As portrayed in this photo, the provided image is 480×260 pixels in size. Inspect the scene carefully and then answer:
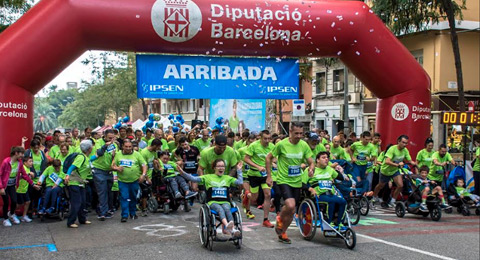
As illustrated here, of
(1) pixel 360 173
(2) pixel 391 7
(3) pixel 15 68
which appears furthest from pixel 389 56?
(3) pixel 15 68

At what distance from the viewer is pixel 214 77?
12609 millimetres

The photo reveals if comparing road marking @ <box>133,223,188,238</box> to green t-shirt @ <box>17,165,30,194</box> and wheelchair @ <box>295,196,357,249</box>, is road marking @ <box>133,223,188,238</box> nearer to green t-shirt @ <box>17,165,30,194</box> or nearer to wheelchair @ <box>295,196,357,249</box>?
wheelchair @ <box>295,196,357,249</box>

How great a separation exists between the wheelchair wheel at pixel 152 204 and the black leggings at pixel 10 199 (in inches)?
108

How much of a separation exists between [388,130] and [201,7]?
18.9ft

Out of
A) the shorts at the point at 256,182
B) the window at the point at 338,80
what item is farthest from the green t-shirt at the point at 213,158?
the window at the point at 338,80

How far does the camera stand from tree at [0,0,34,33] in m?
14.3

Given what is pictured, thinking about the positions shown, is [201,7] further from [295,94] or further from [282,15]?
[295,94]

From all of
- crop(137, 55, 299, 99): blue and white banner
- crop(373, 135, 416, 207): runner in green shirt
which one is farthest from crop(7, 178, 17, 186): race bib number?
crop(373, 135, 416, 207): runner in green shirt

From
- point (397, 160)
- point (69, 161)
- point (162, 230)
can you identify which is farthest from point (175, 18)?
point (397, 160)

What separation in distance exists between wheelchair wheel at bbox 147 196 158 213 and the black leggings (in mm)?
2755

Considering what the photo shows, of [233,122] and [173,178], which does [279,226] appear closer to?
[173,178]

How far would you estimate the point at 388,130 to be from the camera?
44.2ft

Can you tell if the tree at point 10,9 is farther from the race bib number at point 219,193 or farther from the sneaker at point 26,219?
the race bib number at point 219,193

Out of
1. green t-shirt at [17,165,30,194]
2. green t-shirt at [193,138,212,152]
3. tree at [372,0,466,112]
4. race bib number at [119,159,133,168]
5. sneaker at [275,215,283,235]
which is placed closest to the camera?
sneaker at [275,215,283,235]
